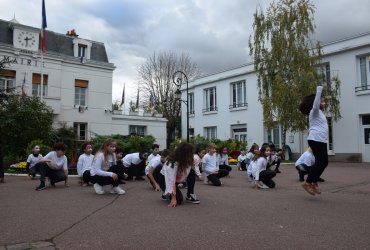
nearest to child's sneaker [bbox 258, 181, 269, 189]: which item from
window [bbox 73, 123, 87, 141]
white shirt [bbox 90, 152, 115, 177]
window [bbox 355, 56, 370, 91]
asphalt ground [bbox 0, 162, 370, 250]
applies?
asphalt ground [bbox 0, 162, 370, 250]

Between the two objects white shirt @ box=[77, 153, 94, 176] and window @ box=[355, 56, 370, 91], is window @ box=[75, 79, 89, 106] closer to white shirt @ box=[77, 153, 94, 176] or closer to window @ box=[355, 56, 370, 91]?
white shirt @ box=[77, 153, 94, 176]

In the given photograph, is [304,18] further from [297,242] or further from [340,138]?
[297,242]

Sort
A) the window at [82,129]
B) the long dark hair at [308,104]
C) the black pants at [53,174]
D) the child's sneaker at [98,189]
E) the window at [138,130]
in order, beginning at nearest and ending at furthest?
the long dark hair at [308,104] → the child's sneaker at [98,189] → the black pants at [53,174] → the window at [82,129] → the window at [138,130]

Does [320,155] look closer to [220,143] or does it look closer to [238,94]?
[220,143]

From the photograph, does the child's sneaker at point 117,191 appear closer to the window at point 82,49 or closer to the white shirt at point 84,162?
the white shirt at point 84,162

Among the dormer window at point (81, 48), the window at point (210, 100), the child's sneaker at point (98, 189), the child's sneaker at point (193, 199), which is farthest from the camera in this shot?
the window at point (210, 100)

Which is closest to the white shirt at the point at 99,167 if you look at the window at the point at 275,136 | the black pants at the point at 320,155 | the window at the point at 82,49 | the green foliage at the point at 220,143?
the black pants at the point at 320,155

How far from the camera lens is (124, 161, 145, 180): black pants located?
12.1 meters

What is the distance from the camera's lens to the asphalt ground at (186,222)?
4316 millimetres

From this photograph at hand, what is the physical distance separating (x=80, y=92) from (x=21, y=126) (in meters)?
10.5

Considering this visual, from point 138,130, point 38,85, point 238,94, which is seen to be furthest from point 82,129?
point 238,94

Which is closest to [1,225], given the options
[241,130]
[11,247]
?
[11,247]

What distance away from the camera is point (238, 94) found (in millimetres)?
32062

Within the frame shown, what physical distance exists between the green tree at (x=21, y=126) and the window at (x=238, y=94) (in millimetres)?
17287
